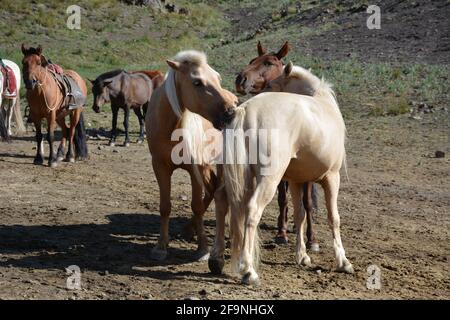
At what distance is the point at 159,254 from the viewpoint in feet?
21.2

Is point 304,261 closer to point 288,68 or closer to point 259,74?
point 288,68

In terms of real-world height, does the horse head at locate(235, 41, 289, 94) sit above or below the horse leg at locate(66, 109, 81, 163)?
above

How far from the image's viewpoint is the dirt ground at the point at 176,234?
554 centimetres

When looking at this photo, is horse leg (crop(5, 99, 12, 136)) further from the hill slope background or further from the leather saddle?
the leather saddle

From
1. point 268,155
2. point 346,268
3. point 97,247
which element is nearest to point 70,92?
point 97,247

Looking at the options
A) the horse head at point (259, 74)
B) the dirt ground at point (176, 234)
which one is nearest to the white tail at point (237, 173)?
the dirt ground at point (176, 234)

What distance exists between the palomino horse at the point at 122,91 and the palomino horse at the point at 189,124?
919 centimetres

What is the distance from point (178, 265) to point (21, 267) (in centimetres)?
133

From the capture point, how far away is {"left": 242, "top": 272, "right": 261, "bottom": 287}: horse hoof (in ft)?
18.0

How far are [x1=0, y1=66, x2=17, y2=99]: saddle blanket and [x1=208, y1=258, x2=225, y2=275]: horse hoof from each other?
9.44 metres

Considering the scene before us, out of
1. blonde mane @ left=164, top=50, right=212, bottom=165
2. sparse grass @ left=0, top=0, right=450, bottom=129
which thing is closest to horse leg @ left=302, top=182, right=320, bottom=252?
blonde mane @ left=164, top=50, right=212, bottom=165

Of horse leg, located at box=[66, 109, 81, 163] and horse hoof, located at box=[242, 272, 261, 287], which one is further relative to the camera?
horse leg, located at box=[66, 109, 81, 163]

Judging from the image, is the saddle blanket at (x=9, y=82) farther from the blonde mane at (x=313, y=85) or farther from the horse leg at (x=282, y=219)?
the blonde mane at (x=313, y=85)

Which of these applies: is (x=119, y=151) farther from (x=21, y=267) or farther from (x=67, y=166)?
(x=21, y=267)
